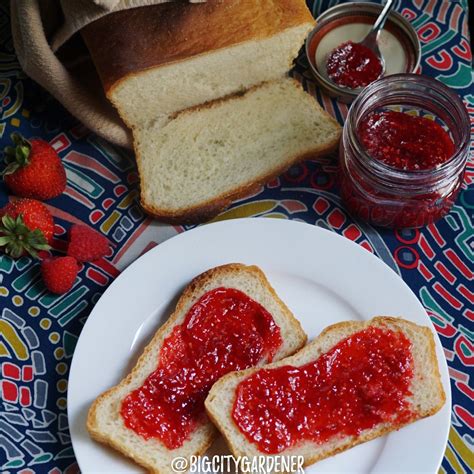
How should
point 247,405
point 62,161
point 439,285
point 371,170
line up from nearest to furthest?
point 247,405 < point 371,170 < point 439,285 < point 62,161

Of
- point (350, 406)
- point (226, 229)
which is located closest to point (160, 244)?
point (226, 229)

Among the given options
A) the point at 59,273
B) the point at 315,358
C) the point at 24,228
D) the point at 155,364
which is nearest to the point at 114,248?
the point at 59,273

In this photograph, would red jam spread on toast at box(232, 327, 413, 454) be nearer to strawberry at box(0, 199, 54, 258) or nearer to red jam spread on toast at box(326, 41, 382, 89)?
strawberry at box(0, 199, 54, 258)

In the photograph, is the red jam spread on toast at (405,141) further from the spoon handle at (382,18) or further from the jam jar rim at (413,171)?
the spoon handle at (382,18)

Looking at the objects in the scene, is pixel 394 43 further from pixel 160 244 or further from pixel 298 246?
pixel 160 244

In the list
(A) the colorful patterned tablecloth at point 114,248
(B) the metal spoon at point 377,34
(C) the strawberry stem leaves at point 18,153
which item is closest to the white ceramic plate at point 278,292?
(A) the colorful patterned tablecloth at point 114,248

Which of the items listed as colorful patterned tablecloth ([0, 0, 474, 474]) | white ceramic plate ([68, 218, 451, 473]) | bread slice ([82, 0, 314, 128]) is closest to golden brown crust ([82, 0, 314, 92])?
bread slice ([82, 0, 314, 128])

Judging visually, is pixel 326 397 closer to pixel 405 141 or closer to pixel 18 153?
pixel 405 141

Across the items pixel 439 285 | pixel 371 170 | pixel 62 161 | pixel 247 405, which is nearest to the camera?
pixel 247 405
